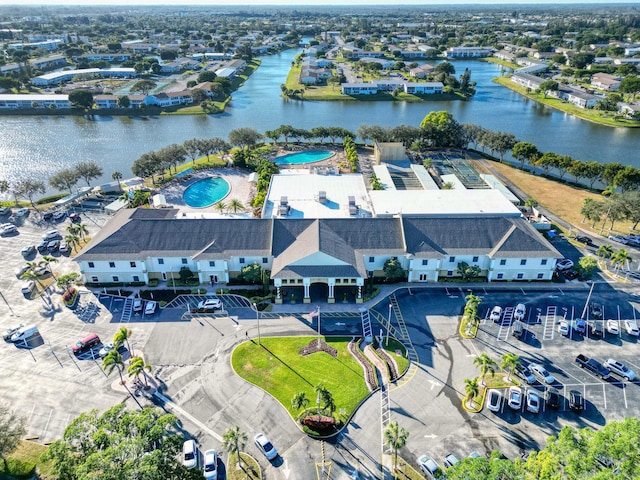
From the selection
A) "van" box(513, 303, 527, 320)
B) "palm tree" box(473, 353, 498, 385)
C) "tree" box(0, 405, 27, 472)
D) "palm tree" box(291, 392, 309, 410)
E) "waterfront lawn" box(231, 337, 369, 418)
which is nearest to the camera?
"tree" box(0, 405, 27, 472)

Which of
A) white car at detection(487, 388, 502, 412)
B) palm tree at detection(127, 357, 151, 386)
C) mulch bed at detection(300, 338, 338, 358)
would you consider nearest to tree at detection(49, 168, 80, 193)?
palm tree at detection(127, 357, 151, 386)

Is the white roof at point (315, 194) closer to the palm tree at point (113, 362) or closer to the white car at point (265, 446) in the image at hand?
the palm tree at point (113, 362)

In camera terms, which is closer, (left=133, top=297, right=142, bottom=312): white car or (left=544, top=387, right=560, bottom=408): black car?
(left=544, top=387, right=560, bottom=408): black car

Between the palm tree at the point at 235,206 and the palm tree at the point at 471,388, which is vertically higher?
the palm tree at the point at 235,206

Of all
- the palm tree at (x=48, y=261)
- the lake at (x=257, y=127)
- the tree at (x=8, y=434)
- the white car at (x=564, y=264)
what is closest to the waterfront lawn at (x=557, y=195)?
the white car at (x=564, y=264)

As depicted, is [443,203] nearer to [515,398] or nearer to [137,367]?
[515,398]

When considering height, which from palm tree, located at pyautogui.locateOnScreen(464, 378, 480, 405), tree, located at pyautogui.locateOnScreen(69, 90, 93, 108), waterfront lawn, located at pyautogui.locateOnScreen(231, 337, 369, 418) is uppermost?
tree, located at pyautogui.locateOnScreen(69, 90, 93, 108)

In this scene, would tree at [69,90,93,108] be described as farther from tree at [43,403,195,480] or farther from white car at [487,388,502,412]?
white car at [487,388,502,412]
